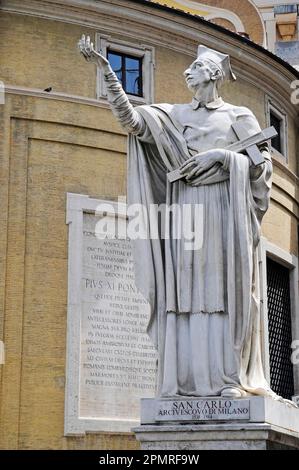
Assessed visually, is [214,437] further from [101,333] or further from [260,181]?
[101,333]

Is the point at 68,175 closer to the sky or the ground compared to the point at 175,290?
closer to the sky

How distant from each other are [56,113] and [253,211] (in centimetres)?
1214

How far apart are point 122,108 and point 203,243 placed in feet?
4.33

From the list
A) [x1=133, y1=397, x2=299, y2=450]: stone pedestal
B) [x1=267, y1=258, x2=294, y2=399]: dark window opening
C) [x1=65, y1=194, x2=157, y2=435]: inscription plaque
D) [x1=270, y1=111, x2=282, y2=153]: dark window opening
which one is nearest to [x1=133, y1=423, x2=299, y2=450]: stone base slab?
[x1=133, y1=397, x2=299, y2=450]: stone pedestal

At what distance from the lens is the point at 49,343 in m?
19.4

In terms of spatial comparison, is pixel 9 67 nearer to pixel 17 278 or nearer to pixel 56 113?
pixel 56 113

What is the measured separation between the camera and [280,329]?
78.9 feet

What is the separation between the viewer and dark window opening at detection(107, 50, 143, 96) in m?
21.8

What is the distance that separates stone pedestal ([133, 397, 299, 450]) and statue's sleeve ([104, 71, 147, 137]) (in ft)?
7.63

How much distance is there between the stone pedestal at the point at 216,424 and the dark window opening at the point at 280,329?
1483cm

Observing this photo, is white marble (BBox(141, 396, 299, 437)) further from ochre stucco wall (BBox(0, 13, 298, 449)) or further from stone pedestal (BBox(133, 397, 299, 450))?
ochre stucco wall (BBox(0, 13, 298, 449))

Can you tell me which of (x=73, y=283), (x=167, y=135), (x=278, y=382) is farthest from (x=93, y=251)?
(x=167, y=135)

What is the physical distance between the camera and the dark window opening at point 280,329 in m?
23.4
